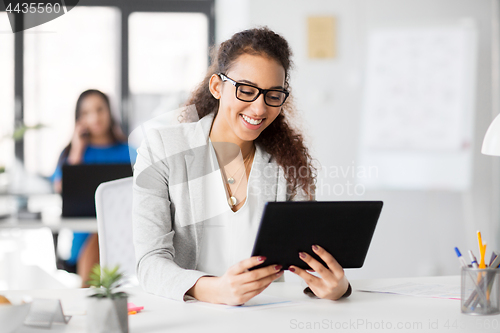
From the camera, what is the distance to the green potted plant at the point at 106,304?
79 centimetres

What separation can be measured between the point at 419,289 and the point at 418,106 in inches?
81.9

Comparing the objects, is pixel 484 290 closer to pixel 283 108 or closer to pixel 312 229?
pixel 312 229

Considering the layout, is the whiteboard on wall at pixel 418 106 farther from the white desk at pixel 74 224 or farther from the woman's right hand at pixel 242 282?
the woman's right hand at pixel 242 282

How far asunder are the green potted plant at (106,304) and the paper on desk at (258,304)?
9.6 inches

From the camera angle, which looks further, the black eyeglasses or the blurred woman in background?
the blurred woman in background

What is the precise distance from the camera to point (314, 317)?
948 millimetres

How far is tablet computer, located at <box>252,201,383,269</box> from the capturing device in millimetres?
929

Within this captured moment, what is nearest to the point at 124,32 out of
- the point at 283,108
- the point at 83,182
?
the point at 83,182

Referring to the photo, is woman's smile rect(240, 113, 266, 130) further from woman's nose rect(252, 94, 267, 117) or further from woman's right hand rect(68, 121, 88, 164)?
woman's right hand rect(68, 121, 88, 164)

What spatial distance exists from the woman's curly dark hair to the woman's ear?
28 millimetres

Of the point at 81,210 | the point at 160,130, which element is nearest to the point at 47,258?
the point at 81,210

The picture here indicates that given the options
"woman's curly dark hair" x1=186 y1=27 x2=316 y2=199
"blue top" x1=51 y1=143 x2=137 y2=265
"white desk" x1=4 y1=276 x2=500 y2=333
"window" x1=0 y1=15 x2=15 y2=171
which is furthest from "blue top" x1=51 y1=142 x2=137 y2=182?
"white desk" x1=4 y1=276 x2=500 y2=333

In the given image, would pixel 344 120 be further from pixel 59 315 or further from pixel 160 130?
pixel 59 315

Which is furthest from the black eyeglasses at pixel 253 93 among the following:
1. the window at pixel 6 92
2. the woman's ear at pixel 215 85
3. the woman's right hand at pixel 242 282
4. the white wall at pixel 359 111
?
the window at pixel 6 92
